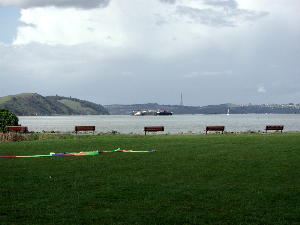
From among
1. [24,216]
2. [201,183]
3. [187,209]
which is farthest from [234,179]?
[24,216]

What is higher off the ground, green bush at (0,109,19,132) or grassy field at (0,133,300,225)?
green bush at (0,109,19,132)

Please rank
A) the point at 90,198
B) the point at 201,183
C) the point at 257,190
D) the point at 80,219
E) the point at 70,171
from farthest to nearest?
the point at 70,171, the point at 201,183, the point at 257,190, the point at 90,198, the point at 80,219

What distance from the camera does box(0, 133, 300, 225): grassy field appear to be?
8.22 metres

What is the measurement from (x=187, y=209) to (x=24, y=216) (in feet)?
10.0

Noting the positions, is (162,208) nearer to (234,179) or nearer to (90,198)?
(90,198)

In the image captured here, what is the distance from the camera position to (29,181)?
12.1m

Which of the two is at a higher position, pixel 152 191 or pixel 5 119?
pixel 5 119

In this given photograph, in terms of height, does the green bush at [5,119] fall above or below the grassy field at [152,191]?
above

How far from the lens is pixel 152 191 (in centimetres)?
1057

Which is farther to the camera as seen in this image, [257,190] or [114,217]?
[257,190]

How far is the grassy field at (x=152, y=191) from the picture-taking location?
8219 mm

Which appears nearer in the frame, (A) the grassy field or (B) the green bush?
(A) the grassy field

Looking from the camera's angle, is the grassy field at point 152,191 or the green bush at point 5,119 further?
the green bush at point 5,119

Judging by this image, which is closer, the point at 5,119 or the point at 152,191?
the point at 152,191
